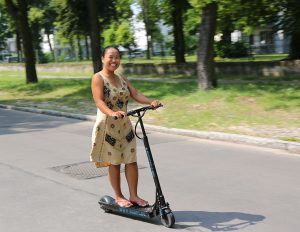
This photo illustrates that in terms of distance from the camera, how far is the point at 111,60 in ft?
17.9

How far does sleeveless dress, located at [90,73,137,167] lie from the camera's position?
5453mm

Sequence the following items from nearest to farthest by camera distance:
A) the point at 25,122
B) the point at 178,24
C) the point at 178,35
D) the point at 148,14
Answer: the point at 25,122, the point at 178,24, the point at 178,35, the point at 148,14

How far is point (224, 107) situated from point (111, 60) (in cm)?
827

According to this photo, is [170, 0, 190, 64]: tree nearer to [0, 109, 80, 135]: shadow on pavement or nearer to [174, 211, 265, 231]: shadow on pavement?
[0, 109, 80, 135]: shadow on pavement

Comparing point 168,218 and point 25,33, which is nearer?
point 168,218

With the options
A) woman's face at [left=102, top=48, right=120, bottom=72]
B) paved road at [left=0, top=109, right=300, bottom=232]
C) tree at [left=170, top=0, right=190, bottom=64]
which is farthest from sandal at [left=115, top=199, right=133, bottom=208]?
tree at [left=170, top=0, right=190, bottom=64]

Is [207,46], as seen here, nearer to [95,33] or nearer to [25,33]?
[95,33]

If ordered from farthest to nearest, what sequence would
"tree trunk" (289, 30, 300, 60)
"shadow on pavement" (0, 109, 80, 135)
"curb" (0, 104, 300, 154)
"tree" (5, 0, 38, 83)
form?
"tree" (5, 0, 38, 83), "tree trunk" (289, 30, 300, 60), "shadow on pavement" (0, 109, 80, 135), "curb" (0, 104, 300, 154)

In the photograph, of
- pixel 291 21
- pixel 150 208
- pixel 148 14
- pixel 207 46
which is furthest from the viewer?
pixel 148 14

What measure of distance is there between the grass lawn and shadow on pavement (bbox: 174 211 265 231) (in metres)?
4.39

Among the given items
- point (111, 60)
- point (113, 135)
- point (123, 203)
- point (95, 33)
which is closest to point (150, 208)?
point (123, 203)

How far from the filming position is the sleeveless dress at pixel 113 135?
545 cm

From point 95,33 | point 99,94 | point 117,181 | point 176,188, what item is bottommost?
point 176,188

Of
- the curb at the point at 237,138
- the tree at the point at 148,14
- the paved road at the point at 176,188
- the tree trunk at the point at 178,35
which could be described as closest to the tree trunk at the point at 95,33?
the tree trunk at the point at 178,35
